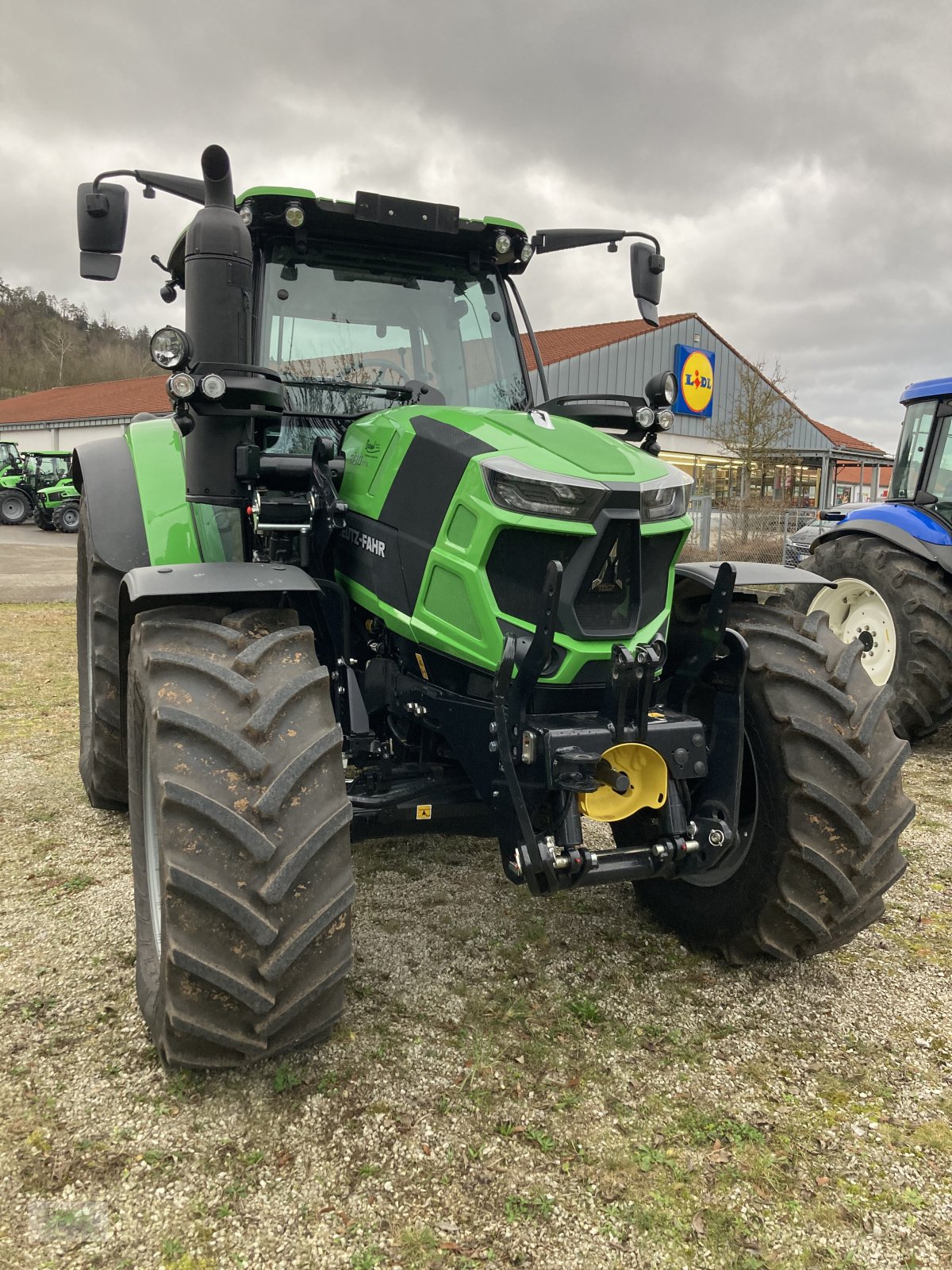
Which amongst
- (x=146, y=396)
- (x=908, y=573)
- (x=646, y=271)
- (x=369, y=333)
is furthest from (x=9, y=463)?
(x=646, y=271)

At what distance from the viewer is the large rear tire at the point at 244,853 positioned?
7.38 ft

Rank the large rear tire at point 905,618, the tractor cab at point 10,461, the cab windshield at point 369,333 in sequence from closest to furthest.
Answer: the cab windshield at point 369,333
the large rear tire at point 905,618
the tractor cab at point 10,461

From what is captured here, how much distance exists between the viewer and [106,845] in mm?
4211

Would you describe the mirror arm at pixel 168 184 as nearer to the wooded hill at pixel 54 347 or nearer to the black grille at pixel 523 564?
the black grille at pixel 523 564

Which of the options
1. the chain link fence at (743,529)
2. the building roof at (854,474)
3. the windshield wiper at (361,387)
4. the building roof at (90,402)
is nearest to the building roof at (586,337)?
the chain link fence at (743,529)

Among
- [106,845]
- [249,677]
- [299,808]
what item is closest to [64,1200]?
[299,808]

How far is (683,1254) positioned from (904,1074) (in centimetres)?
104

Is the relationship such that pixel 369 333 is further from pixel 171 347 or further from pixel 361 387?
pixel 171 347

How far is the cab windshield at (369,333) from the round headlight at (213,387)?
0.75 m

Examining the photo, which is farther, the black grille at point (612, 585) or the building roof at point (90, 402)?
the building roof at point (90, 402)

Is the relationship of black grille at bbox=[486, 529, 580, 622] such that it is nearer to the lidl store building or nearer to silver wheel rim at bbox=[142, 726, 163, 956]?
silver wheel rim at bbox=[142, 726, 163, 956]

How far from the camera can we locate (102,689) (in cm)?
400

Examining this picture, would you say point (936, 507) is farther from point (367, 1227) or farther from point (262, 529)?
point (367, 1227)

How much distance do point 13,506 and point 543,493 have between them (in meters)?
31.1
